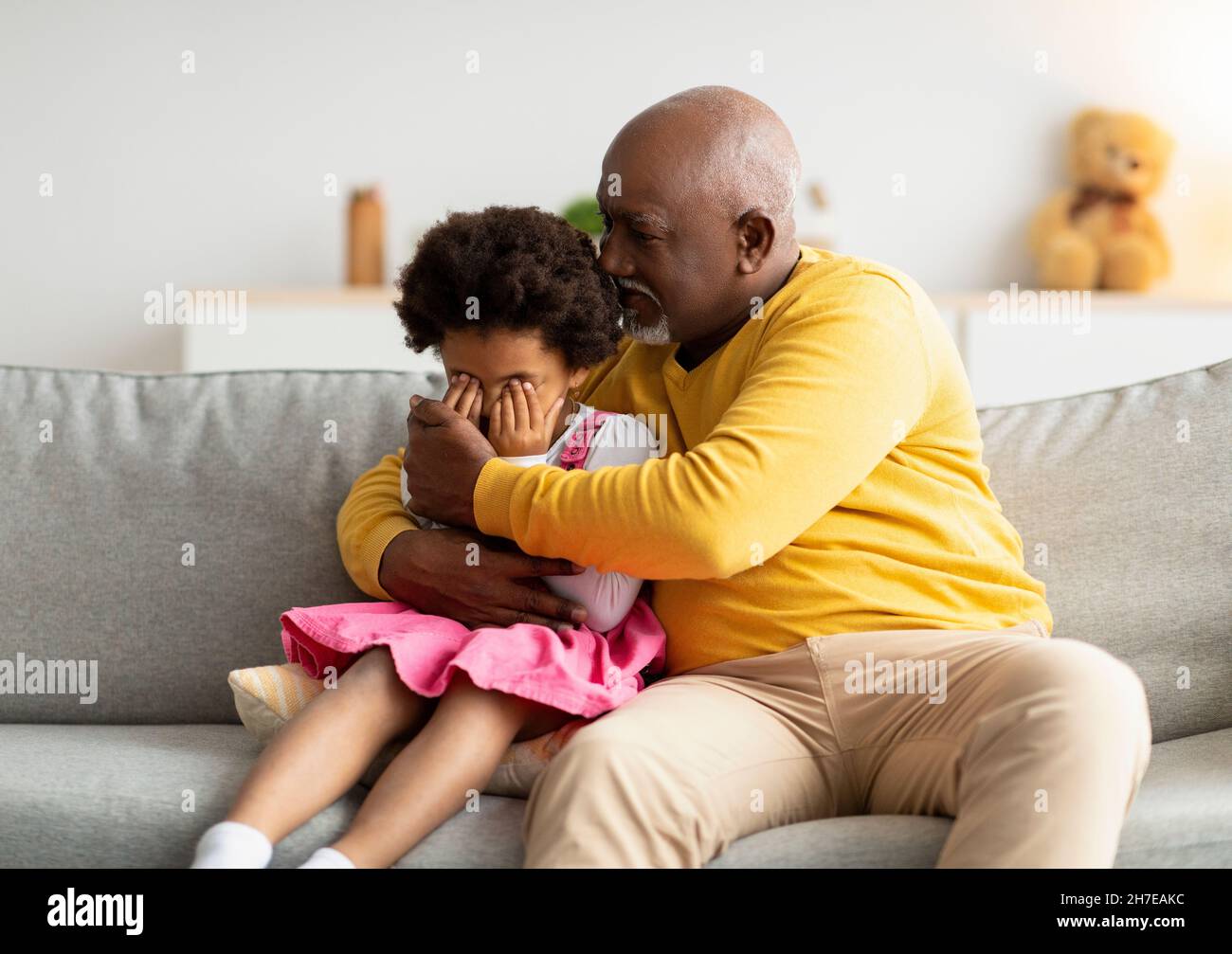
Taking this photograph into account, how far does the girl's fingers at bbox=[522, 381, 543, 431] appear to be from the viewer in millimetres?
1381

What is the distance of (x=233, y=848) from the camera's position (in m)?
1.10

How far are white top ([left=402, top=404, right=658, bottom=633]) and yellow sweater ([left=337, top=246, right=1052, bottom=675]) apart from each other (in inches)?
2.0

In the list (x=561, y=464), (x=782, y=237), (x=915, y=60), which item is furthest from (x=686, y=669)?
(x=915, y=60)

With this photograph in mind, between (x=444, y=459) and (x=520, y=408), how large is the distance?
4.0 inches

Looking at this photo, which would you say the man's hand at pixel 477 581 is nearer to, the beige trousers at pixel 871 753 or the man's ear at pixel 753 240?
the beige trousers at pixel 871 753

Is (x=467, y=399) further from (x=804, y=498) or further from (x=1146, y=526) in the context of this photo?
(x=1146, y=526)

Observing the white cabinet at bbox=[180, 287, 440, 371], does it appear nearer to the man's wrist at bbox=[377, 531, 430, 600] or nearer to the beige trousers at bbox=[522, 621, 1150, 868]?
the man's wrist at bbox=[377, 531, 430, 600]

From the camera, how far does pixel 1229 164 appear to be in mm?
3949

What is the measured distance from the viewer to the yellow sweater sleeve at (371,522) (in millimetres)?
1462

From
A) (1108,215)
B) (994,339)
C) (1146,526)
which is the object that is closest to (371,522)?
(1146,526)

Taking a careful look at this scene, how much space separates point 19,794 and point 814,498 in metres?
0.87

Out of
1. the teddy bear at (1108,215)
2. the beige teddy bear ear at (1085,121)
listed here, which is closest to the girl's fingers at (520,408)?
the teddy bear at (1108,215)

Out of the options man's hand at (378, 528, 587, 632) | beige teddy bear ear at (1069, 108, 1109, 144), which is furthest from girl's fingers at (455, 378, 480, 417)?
beige teddy bear ear at (1069, 108, 1109, 144)

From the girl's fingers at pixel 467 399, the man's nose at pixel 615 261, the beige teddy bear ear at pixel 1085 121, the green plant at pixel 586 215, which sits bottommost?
the girl's fingers at pixel 467 399
